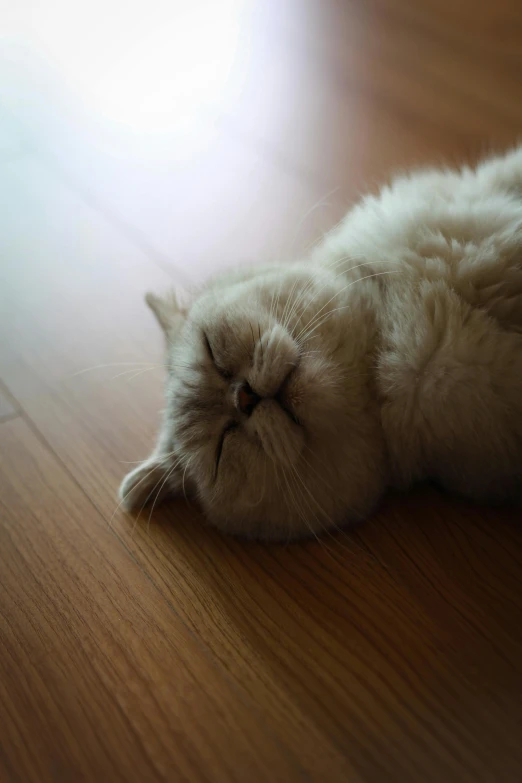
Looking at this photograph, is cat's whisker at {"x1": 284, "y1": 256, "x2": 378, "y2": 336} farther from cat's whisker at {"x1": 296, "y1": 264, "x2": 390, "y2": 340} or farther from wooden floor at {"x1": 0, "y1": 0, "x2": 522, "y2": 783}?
wooden floor at {"x1": 0, "y1": 0, "x2": 522, "y2": 783}

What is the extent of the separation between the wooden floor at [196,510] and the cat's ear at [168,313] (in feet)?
0.51

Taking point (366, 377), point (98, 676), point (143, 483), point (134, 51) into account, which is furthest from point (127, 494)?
point (134, 51)

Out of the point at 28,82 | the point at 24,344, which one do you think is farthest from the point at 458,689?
the point at 28,82

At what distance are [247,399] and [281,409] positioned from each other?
0.06 m

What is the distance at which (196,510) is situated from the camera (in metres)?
1.30

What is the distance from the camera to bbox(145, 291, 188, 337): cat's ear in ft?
4.45

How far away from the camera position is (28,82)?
9.21 feet

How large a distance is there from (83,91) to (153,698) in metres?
2.39

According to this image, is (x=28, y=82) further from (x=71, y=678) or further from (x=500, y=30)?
(x=71, y=678)

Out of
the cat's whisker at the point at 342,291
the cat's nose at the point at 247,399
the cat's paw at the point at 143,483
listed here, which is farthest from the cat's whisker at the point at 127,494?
the cat's whisker at the point at 342,291

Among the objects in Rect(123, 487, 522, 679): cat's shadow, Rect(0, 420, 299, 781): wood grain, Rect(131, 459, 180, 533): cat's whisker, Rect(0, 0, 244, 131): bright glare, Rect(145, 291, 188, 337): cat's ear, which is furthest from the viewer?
Rect(0, 0, 244, 131): bright glare

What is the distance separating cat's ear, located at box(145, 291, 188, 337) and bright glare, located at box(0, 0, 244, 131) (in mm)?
1232

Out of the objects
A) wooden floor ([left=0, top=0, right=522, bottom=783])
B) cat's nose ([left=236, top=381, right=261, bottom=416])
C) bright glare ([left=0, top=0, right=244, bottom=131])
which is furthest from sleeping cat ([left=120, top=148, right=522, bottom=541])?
bright glare ([left=0, top=0, right=244, bottom=131])

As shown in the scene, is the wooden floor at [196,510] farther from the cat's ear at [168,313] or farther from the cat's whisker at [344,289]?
the cat's whisker at [344,289]
